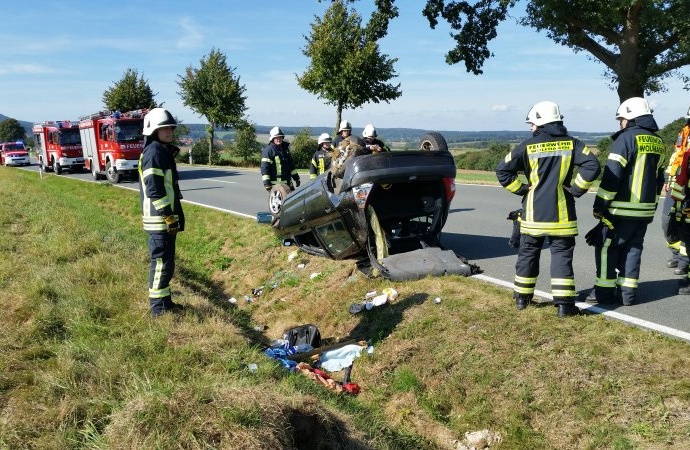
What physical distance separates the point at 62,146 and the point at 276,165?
22.1 metres

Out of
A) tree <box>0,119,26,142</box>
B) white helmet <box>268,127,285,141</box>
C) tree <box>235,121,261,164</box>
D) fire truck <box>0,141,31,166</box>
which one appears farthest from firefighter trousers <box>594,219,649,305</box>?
tree <box>0,119,26,142</box>

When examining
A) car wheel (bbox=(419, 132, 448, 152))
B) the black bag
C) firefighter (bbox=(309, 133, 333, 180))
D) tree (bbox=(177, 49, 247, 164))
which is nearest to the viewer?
the black bag

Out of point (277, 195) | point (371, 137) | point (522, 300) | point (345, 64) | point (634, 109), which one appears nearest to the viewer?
point (522, 300)

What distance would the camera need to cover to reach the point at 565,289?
4.60 m

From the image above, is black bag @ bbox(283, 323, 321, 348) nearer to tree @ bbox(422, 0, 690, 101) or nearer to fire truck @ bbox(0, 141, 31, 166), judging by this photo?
Answer: tree @ bbox(422, 0, 690, 101)

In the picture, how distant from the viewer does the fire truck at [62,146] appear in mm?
27094

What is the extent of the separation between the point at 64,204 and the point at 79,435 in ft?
38.4

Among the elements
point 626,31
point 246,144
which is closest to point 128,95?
point 246,144

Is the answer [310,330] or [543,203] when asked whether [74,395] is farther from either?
[543,203]

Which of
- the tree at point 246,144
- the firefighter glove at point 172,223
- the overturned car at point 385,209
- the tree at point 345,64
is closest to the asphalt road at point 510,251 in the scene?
the overturned car at point 385,209

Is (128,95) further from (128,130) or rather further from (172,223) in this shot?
(172,223)

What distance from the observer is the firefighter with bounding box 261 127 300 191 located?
9375mm

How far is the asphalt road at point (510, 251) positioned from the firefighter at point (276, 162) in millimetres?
1815

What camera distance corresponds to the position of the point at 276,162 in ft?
30.9
